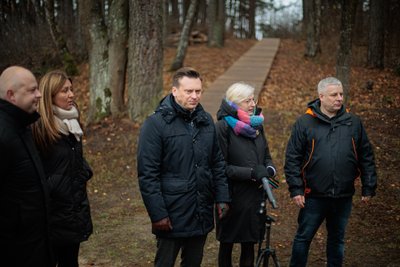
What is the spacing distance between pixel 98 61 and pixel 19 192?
27.8 feet

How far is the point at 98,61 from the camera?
11.4 m

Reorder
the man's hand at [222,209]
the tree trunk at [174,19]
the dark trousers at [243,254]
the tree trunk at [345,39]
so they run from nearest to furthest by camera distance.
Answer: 1. the man's hand at [222,209]
2. the dark trousers at [243,254]
3. the tree trunk at [345,39]
4. the tree trunk at [174,19]

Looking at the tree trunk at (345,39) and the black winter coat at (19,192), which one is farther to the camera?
the tree trunk at (345,39)

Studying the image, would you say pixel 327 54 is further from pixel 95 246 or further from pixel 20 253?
pixel 20 253

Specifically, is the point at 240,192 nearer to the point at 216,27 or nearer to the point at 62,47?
the point at 62,47

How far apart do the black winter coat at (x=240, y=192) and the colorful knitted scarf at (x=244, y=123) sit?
44 millimetres

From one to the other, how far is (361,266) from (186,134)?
282 cm

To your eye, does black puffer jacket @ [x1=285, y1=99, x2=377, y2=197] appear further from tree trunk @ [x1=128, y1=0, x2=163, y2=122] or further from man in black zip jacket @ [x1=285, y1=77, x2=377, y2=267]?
tree trunk @ [x1=128, y1=0, x2=163, y2=122]

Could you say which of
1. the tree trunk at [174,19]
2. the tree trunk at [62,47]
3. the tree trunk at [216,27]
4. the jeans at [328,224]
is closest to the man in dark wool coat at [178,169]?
the jeans at [328,224]

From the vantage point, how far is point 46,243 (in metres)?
3.42

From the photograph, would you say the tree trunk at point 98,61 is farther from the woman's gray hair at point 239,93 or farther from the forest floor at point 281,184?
the woman's gray hair at point 239,93

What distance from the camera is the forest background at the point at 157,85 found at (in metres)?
6.32

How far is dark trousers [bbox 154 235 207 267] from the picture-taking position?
160 inches

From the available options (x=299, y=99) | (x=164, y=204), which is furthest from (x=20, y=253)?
(x=299, y=99)
